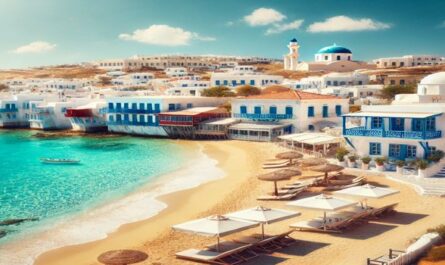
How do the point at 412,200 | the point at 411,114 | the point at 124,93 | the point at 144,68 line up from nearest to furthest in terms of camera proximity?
the point at 412,200 < the point at 411,114 < the point at 124,93 < the point at 144,68

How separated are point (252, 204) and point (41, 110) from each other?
6282cm

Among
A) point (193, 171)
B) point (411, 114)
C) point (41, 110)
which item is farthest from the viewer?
point (41, 110)

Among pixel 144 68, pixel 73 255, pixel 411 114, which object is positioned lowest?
pixel 73 255

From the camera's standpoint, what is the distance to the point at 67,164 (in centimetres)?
4456

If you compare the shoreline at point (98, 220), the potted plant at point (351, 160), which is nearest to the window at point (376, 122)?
the potted plant at point (351, 160)

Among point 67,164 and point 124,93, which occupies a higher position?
point 124,93

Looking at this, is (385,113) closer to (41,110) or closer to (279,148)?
(279,148)

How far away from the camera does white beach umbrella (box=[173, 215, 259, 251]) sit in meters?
17.0

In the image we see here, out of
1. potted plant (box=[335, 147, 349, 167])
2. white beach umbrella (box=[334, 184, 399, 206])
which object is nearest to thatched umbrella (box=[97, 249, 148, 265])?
white beach umbrella (box=[334, 184, 399, 206])

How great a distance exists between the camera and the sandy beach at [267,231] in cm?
1780

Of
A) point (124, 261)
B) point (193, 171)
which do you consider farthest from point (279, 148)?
point (124, 261)

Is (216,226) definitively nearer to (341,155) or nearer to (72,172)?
(341,155)

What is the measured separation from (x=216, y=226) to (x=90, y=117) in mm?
60291

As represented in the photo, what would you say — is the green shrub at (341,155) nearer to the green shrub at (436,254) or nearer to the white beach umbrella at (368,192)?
the white beach umbrella at (368,192)
